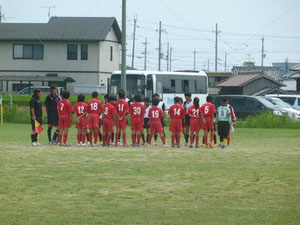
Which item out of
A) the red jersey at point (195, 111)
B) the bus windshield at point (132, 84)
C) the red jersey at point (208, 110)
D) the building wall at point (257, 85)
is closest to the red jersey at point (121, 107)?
the red jersey at point (195, 111)

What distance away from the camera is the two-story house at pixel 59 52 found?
69062mm

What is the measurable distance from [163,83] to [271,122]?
13557mm

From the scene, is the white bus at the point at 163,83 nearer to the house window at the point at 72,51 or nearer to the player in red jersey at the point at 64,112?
the house window at the point at 72,51

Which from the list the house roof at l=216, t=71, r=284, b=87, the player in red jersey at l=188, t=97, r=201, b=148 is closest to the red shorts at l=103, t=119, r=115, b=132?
the player in red jersey at l=188, t=97, r=201, b=148

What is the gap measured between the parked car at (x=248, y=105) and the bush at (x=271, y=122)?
2497 millimetres

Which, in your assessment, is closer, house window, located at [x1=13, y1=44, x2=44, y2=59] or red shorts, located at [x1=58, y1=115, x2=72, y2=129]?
red shorts, located at [x1=58, y1=115, x2=72, y2=129]

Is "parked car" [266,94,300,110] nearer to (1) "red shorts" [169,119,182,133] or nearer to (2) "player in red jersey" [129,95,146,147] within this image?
(1) "red shorts" [169,119,182,133]

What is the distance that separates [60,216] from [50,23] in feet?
209

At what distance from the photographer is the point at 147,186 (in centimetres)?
1338

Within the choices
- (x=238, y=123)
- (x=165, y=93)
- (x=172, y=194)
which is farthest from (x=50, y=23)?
(x=172, y=194)

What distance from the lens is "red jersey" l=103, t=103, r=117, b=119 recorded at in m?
22.8

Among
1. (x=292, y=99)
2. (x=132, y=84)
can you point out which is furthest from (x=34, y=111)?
(x=292, y=99)

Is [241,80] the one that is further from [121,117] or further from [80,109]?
[80,109]

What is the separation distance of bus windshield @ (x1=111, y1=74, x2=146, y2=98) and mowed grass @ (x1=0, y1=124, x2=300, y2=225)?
2705 centimetres
